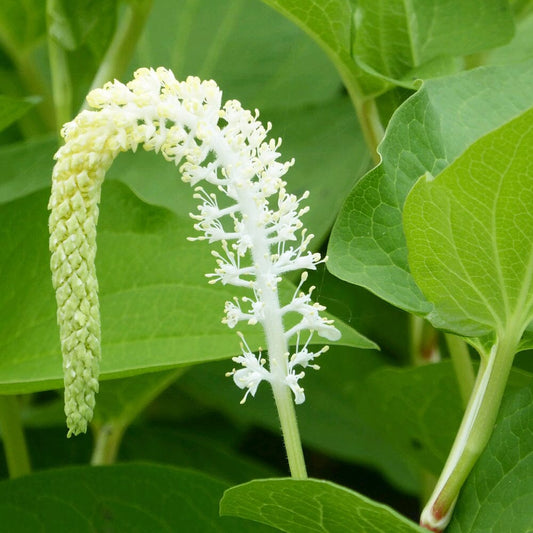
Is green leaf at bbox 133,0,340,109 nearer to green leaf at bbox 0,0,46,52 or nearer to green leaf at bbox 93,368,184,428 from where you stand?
green leaf at bbox 0,0,46,52

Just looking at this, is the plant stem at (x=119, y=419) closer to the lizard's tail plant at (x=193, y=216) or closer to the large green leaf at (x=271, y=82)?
the large green leaf at (x=271, y=82)

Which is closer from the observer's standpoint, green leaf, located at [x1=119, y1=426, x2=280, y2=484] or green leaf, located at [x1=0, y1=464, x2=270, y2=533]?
green leaf, located at [x1=0, y1=464, x2=270, y2=533]

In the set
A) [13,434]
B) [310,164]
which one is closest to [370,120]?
[310,164]

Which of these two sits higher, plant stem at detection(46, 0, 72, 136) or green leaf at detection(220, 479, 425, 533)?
plant stem at detection(46, 0, 72, 136)

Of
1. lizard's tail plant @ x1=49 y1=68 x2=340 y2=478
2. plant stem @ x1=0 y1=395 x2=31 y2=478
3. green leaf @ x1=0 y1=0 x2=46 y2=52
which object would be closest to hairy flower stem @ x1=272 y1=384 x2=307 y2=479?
lizard's tail plant @ x1=49 y1=68 x2=340 y2=478

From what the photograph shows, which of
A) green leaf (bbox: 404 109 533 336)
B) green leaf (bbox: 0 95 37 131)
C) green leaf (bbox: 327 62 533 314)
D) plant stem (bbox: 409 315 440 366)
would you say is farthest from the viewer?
plant stem (bbox: 409 315 440 366)

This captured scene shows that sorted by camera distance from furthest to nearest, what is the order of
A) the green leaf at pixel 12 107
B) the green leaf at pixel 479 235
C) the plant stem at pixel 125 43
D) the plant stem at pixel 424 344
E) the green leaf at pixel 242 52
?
the green leaf at pixel 242 52, the plant stem at pixel 424 344, the plant stem at pixel 125 43, the green leaf at pixel 12 107, the green leaf at pixel 479 235

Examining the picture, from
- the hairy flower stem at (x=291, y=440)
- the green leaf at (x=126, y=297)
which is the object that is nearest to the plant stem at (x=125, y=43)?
the green leaf at (x=126, y=297)
